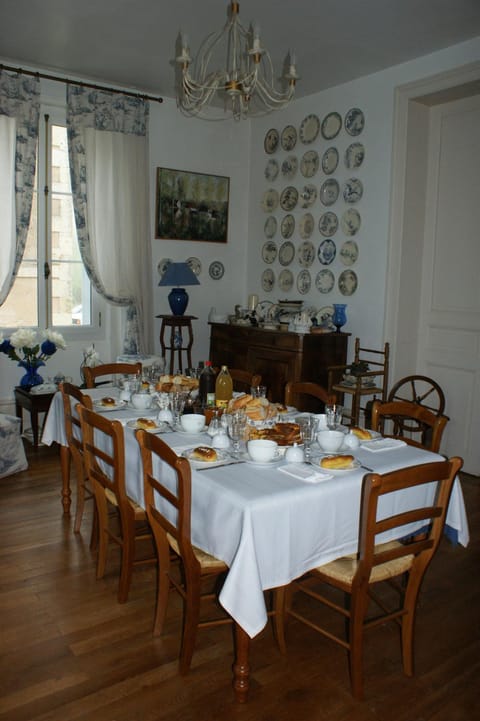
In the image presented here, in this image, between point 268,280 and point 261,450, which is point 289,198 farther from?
point 261,450

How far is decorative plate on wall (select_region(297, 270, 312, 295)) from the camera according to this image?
5512mm

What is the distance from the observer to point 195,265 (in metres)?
6.01

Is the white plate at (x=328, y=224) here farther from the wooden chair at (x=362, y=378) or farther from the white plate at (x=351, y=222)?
the wooden chair at (x=362, y=378)

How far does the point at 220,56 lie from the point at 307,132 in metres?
1.20

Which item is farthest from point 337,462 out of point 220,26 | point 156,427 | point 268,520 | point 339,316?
point 220,26

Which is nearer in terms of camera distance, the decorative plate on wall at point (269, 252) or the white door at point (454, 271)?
the white door at point (454, 271)

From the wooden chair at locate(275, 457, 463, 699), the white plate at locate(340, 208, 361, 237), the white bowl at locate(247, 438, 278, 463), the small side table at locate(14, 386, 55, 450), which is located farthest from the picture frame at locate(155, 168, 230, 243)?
the wooden chair at locate(275, 457, 463, 699)

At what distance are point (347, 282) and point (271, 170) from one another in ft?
5.18

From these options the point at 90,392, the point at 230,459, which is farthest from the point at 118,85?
the point at 230,459

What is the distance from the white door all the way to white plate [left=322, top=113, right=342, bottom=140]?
2.61 feet

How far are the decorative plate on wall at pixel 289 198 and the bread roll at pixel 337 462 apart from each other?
3888mm

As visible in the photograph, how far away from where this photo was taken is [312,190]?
5410 millimetres

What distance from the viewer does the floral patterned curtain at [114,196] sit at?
509cm

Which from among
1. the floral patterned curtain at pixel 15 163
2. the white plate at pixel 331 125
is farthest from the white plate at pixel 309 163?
the floral patterned curtain at pixel 15 163
